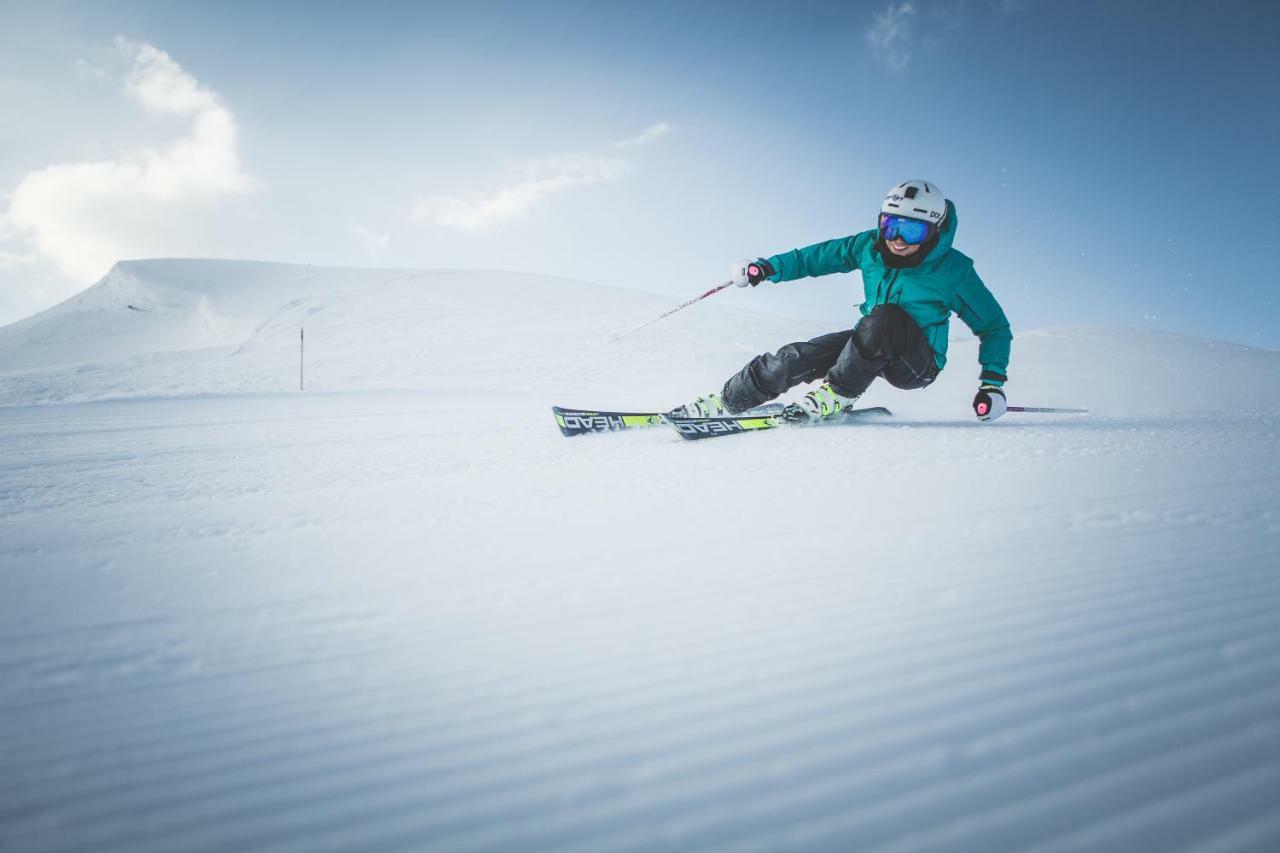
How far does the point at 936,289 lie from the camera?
9.73ft

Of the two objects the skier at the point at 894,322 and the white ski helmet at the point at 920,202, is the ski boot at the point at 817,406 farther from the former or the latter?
the white ski helmet at the point at 920,202

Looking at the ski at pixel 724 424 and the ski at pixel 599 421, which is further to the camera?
the ski at pixel 599 421

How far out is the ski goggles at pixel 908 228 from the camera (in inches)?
111

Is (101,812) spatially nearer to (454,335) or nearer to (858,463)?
(858,463)

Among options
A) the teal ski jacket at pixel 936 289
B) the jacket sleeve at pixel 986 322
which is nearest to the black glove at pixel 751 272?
the teal ski jacket at pixel 936 289

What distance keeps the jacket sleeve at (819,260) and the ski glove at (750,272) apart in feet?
0.15

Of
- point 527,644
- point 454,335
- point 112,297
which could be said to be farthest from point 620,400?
point 112,297

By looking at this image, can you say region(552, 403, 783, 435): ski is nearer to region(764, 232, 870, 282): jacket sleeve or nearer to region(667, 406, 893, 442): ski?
region(667, 406, 893, 442): ski

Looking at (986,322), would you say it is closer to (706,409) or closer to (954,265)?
(954,265)

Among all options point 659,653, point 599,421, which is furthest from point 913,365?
point 659,653

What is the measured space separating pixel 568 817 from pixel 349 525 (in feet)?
4.26

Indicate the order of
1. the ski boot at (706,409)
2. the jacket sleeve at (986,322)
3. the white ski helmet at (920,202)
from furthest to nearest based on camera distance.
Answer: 1. the ski boot at (706,409)
2. the jacket sleeve at (986,322)
3. the white ski helmet at (920,202)

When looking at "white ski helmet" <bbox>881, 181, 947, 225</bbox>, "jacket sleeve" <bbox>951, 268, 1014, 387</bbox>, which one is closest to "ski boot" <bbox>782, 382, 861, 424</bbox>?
"jacket sleeve" <bbox>951, 268, 1014, 387</bbox>

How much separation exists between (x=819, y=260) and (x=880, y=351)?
2.84 feet
